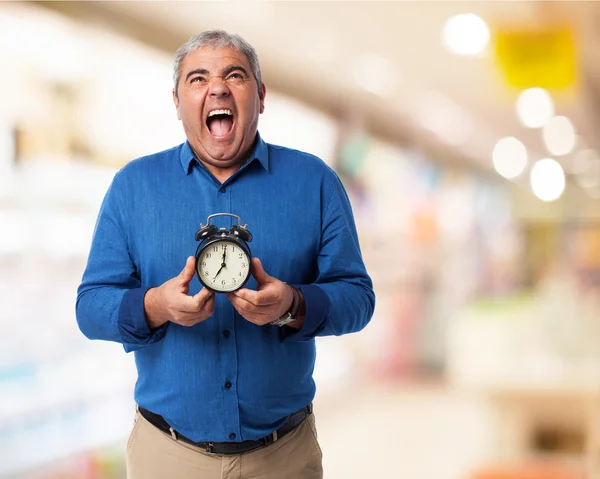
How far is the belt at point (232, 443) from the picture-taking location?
1.55 meters

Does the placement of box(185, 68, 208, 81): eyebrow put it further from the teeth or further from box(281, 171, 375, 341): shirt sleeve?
box(281, 171, 375, 341): shirt sleeve

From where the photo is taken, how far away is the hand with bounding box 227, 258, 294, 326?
1.34m

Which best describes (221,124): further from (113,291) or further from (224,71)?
(113,291)

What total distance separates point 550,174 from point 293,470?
13517 mm

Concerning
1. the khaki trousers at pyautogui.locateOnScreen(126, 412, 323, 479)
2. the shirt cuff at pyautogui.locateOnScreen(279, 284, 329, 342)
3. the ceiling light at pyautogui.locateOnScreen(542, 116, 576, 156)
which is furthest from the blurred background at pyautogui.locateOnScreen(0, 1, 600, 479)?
the shirt cuff at pyautogui.locateOnScreen(279, 284, 329, 342)

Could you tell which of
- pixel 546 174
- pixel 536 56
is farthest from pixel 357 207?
pixel 546 174

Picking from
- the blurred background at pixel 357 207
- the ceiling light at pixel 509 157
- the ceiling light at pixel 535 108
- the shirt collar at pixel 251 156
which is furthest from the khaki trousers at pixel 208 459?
the ceiling light at pixel 509 157

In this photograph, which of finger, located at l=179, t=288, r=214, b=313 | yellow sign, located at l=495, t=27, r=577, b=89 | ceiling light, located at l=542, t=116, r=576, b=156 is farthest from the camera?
ceiling light, located at l=542, t=116, r=576, b=156

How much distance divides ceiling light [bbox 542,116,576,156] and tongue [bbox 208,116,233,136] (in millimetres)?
8417

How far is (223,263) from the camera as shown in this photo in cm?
136

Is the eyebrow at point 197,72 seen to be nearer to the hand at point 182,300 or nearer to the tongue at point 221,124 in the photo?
the tongue at point 221,124

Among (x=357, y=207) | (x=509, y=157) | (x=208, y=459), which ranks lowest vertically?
(x=208, y=459)

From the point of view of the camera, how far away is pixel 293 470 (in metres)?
1.61

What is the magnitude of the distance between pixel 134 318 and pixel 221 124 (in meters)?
0.40
